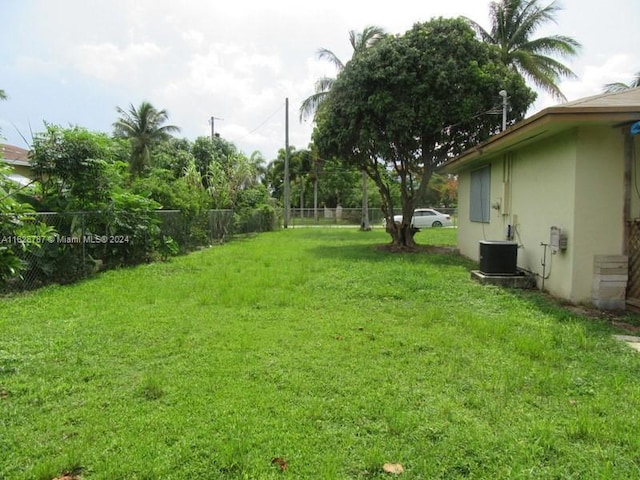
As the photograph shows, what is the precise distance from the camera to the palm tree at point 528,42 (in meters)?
15.5

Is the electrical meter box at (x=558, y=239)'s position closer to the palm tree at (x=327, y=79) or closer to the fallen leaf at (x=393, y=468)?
the fallen leaf at (x=393, y=468)

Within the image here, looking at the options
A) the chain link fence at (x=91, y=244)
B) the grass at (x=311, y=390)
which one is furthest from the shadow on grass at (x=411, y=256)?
the grass at (x=311, y=390)

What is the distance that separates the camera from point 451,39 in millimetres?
11492

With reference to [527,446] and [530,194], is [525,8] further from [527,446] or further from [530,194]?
[527,446]

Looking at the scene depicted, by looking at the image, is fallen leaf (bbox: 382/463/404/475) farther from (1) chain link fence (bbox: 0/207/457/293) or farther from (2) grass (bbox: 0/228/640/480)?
(1) chain link fence (bbox: 0/207/457/293)

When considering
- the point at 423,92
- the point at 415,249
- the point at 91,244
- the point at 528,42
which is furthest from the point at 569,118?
the point at 528,42

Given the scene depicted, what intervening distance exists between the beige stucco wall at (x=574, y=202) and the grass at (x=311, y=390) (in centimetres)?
72

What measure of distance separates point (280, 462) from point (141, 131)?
32.2 metres

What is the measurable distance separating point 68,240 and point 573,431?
7743mm

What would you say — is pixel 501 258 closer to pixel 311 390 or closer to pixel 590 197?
pixel 590 197

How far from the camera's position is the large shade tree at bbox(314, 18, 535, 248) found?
36.8 ft

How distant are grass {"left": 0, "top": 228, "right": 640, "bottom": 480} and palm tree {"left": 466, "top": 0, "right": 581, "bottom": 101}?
43.4 ft

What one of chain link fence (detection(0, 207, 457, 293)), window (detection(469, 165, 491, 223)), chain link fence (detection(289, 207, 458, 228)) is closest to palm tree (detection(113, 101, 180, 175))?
chain link fence (detection(289, 207, 458, 228))

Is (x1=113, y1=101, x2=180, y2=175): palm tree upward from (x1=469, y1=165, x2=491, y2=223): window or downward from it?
upward
